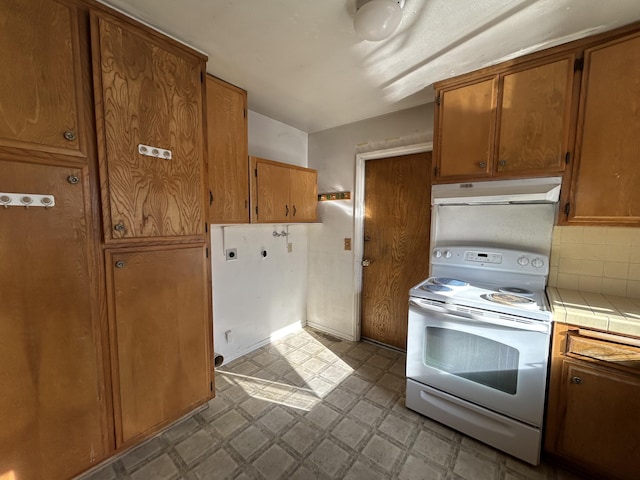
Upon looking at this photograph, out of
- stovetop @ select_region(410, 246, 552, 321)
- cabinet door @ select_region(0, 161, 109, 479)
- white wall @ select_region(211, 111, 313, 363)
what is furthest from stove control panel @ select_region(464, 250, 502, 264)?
cabinet door @ select_region(0, 161, 109, 479)

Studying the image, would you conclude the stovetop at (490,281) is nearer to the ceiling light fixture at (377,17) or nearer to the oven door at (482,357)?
the oven door at (482,357)

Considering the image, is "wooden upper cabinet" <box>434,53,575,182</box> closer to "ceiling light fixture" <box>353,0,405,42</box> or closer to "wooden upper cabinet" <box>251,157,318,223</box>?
"ceiling light fixture" <box>353,0,405,42</box>

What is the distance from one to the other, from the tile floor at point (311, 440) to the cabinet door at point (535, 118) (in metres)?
1.76

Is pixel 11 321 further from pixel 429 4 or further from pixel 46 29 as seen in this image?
pixel 429 4

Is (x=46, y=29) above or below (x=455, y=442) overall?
above

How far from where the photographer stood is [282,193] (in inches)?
95.9

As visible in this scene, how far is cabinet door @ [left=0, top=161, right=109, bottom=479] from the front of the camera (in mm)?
1074

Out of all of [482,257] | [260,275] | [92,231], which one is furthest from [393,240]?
[92,231]

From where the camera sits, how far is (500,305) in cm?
149

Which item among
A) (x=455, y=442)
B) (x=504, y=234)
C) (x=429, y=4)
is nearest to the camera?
(x=429, y=4)

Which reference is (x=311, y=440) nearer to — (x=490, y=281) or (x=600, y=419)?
(x=600, y=419)

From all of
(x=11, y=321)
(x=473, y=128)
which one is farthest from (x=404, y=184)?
(x=11, y=321)

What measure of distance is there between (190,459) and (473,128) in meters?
2.71

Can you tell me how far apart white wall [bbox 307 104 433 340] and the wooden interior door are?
0.17 m
